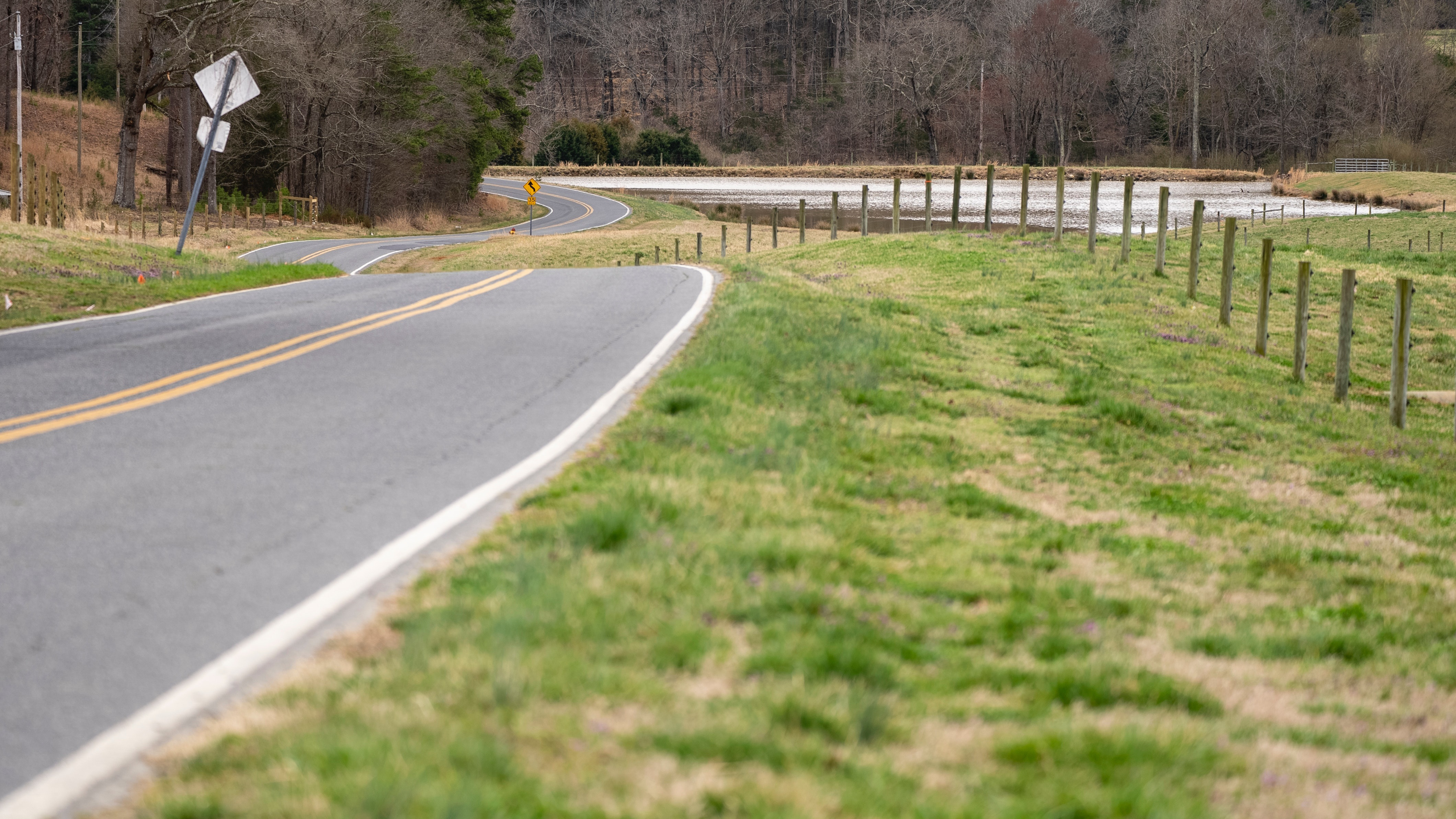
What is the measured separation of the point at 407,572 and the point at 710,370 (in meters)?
4.91

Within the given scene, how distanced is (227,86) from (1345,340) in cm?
1748

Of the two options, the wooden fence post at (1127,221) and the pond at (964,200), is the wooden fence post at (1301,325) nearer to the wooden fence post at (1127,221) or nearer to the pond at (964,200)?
the wooden fence post at (1127,221)

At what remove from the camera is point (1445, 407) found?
15875 mm

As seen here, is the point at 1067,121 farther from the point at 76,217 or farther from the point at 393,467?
the point at 393,467

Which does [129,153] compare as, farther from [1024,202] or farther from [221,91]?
[1024,202]

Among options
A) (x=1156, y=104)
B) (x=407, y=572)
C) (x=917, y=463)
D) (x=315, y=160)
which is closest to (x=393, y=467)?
(x=407, y=572)

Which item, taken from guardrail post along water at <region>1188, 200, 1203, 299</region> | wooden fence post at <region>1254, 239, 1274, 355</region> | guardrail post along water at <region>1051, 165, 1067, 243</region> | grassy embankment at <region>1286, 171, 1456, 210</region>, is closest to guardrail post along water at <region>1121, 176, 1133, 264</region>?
guardrail post along water at <region>1051, 165, 1067, 243</region>

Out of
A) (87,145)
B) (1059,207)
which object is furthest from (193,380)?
(87,145)

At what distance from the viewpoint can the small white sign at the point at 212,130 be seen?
802 inches

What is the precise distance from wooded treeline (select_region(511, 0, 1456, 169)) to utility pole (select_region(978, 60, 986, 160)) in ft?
1.19

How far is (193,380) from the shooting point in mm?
9070

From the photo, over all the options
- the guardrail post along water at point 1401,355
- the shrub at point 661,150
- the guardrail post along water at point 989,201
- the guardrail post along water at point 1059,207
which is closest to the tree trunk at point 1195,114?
the shrub at point 661,150

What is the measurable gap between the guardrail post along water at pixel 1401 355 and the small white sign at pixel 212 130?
1726cm

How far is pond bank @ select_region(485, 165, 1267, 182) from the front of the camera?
3477 inches
